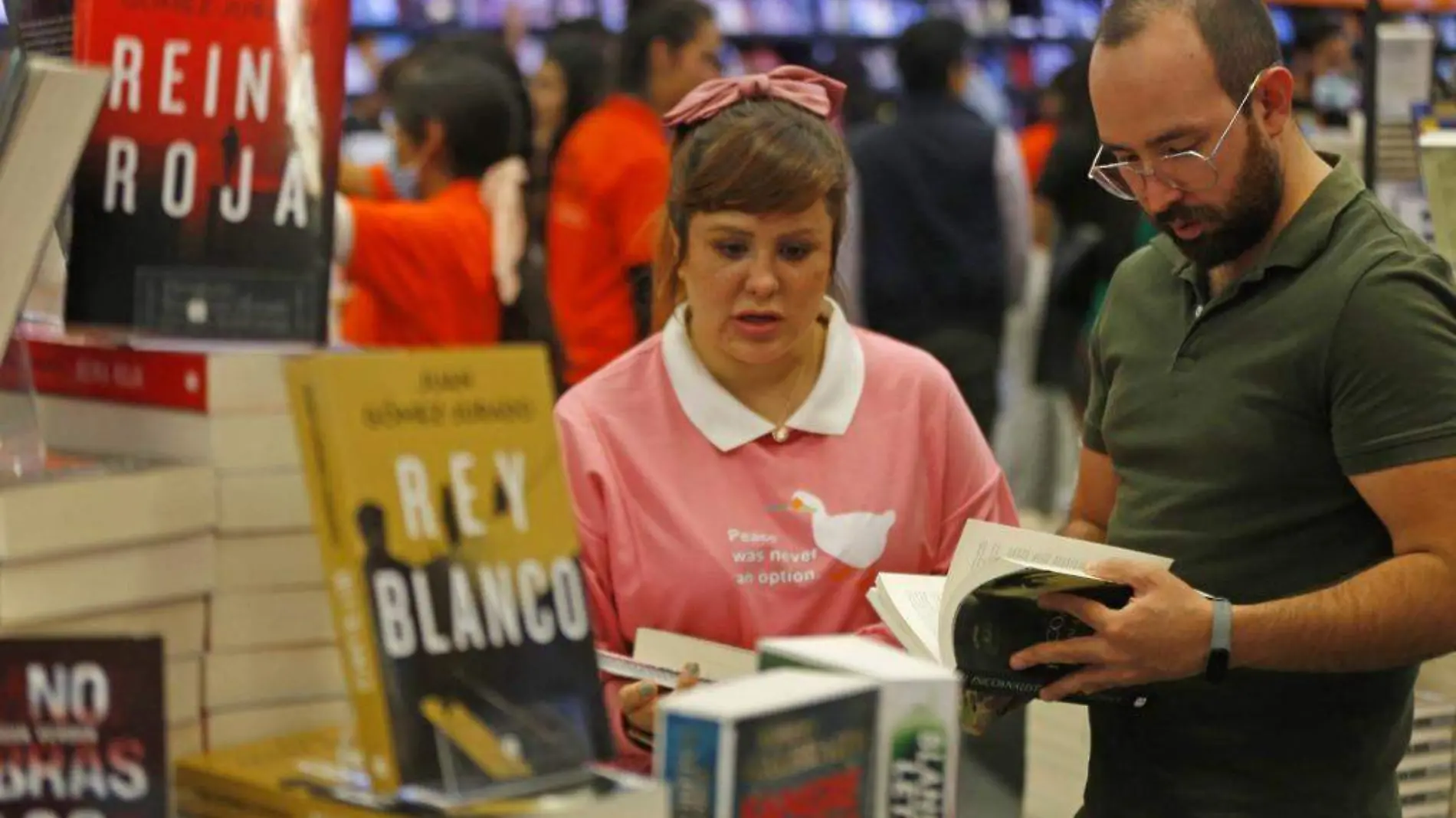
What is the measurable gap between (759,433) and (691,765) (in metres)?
0.90

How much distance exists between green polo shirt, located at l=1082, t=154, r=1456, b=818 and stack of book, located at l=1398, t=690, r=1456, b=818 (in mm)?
726

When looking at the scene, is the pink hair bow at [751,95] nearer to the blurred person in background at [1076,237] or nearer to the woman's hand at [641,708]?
the woman's hand at [641,708]

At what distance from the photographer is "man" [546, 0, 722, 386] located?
466cm

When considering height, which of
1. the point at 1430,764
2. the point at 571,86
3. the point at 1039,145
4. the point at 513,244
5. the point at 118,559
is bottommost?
the point at 1430,764

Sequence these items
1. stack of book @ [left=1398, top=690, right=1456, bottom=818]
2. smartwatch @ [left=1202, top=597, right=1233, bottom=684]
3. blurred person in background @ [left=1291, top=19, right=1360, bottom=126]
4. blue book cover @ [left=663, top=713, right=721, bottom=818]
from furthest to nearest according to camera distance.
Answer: blurred person in background @ [left=1291, top=19, right=1360, bottom=126]
stack of book @ [left=1398, top=690, right=1456, bottom=818]
smartwatch @ [left=1202, top=597, right=1233, bottom=684]
blue book cover @ [left=663, top=713, right=721, bottom=818]

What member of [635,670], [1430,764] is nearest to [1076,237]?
[1430,764]

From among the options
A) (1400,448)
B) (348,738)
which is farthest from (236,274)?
(1400,448)

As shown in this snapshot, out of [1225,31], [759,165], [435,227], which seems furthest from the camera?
[435,227]

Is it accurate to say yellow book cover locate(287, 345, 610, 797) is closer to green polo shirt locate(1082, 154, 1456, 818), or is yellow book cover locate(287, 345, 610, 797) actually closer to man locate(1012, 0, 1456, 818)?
man locate(1012, 0, 1456, 818)

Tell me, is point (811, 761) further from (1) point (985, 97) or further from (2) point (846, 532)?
(1) point (985, 97)

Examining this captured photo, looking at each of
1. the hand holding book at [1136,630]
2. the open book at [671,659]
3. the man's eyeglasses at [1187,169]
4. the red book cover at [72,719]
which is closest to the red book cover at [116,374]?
the red book cover at [72,719]

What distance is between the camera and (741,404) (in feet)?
7.54

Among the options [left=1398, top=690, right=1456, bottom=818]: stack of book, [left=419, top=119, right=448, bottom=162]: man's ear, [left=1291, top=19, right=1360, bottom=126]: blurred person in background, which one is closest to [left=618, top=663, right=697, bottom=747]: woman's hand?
[left=1398, top=690, right=1456, bottom=818]: stack of book

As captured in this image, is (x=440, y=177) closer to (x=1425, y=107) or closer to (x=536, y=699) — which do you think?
(x=1425, y=107)
